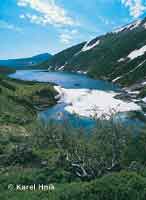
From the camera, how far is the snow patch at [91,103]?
93881mm

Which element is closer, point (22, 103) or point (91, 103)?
point (22, 103)

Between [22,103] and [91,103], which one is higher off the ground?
[91,103]

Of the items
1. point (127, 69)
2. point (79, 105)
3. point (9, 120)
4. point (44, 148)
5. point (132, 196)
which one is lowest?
point (132, 196)

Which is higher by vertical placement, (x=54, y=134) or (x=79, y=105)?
(x=79, y=105)

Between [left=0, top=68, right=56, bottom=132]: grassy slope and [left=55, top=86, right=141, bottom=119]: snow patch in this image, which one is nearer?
[left=0, top=68, right=56, bottom=132]: grassy slope

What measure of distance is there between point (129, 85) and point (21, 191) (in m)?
142

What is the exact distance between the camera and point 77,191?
21438 millimetres

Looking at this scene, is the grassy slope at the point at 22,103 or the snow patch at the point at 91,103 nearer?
the grassy slope at the point at 22,103

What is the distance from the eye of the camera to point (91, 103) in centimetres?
10994

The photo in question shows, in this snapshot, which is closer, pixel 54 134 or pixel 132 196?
pixel 132 196

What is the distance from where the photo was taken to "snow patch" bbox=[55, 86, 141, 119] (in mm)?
93881

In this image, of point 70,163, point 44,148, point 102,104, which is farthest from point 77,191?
point 102,104

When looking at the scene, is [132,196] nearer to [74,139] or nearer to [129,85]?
[74,139]

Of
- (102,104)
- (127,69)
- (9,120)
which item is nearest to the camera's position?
(9,120)
